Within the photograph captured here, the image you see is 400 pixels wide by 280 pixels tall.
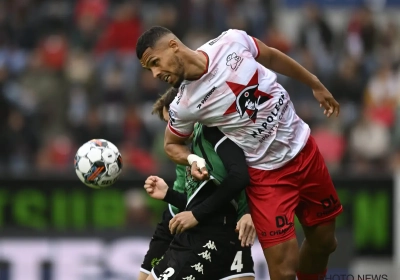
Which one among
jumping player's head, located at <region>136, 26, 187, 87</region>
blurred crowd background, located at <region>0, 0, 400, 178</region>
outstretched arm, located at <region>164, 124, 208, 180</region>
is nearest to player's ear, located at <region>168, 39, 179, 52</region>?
jumping player's head, located at <region>136, 26, 187, 87</region>

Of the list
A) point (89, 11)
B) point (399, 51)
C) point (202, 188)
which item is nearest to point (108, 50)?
point (89, 11)

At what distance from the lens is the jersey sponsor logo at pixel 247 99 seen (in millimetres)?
6305

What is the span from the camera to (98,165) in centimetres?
686

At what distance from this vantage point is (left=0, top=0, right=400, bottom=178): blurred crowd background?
13.6 meters

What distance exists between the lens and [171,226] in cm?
628

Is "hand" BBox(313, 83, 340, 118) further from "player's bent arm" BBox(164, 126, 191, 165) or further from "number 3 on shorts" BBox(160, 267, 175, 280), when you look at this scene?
"number 3 on shorts" BBox(160, 267, 175, 280)

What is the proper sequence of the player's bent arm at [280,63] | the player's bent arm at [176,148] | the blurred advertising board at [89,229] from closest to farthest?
the player's bent arm at [176,148]
the player's bent arm at [280,63]
the blurred advertising board at [89,229]

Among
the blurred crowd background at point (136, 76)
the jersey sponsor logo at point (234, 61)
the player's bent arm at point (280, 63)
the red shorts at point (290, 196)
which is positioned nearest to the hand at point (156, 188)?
the red shorts at point (290, 196)

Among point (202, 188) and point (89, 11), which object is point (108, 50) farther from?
point (202, 188)

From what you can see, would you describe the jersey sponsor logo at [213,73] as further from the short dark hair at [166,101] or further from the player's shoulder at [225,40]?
the short dark hair at [166,101]

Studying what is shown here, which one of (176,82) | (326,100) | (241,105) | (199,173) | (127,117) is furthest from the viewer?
(127,117)

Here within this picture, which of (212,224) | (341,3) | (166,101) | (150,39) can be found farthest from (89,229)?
(341,3)

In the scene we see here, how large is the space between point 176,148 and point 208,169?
27cm

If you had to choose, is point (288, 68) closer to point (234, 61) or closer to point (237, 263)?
point (234, 61)
